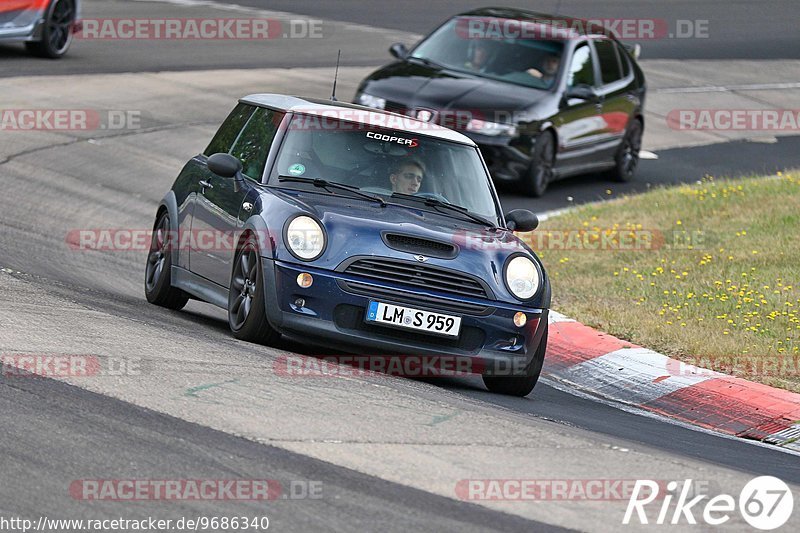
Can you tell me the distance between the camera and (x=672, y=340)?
10.5 meters

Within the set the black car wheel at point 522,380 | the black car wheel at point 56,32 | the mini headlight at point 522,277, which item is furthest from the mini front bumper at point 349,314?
the black car wheel at point 56,32

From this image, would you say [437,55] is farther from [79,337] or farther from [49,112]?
[79,337]

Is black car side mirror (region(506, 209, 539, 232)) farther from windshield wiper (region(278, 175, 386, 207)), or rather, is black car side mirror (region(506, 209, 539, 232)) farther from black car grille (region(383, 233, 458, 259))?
black car grille (region(383, 233, 458, 259))

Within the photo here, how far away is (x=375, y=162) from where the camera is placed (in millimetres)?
9352

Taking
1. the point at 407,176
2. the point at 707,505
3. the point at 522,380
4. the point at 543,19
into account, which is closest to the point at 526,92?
the point at 543,19

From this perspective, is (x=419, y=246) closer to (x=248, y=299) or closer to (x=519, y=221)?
(x=248, y=299)

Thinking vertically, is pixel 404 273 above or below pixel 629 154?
above

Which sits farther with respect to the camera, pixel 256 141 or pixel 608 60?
pixel 608 60

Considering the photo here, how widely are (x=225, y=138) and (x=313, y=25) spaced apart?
677 inches

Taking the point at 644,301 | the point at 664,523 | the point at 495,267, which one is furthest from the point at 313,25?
the point at 664,523

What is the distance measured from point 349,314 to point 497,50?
9450mm

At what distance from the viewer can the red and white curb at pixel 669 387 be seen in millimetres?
8867

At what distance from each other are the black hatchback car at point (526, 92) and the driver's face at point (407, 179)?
6191 millimetres

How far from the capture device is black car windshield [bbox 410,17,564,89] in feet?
56.3
